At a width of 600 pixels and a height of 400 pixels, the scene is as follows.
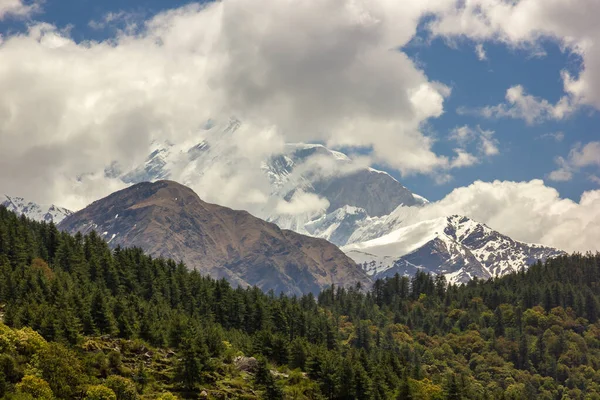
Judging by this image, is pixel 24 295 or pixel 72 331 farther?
pixel 24 295

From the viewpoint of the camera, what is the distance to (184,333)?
161m

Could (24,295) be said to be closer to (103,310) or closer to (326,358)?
(103,310)

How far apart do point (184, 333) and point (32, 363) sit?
4495 centimetres

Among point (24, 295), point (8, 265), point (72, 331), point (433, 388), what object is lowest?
point (433, 388)

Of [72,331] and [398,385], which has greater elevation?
[72,331]

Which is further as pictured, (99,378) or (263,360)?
(263,360)

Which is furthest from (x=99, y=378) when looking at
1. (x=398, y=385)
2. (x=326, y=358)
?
(x=398, y=385)

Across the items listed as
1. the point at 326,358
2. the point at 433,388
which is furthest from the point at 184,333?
the point at 433,388

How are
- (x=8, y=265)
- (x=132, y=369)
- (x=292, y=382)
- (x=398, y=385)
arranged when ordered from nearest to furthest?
(x=132, y=369)
(x=292, y=382)
(x=398, y=385)
(x=8, y=265)

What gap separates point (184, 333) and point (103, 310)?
18.5m

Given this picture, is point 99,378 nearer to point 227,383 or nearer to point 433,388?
point 227,383

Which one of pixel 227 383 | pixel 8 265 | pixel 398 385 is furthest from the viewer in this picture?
pixel 8 265

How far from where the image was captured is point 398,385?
17162 centimetres

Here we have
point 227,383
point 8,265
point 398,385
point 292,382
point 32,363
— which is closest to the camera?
point 32,363
